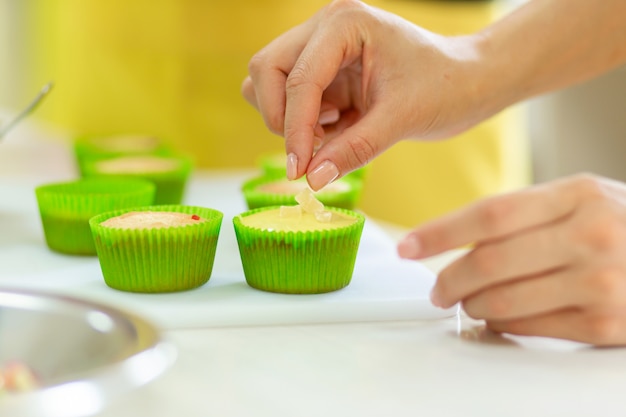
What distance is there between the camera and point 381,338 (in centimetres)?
110

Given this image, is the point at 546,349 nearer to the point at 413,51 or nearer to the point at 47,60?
the point at 413,51

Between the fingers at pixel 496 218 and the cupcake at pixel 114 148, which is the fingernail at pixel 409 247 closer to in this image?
the fingers at pixel 496 218

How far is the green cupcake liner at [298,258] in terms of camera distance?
1.23 meters

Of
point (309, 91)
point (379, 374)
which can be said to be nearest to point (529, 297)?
point (379, 374)

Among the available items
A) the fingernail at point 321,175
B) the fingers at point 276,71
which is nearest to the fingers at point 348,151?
the fingernail at point 321,175

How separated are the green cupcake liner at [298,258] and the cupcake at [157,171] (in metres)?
0.56

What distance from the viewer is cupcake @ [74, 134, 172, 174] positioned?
6.63 feet

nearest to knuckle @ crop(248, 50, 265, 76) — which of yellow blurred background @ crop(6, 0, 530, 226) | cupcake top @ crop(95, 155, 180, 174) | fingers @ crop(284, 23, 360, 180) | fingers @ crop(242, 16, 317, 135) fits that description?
fingers @ crop(242, 16, 317, 135)

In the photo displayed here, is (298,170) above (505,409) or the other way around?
above

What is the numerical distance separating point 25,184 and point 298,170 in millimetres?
983

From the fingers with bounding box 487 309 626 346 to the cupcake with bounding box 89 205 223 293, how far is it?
0.44 m

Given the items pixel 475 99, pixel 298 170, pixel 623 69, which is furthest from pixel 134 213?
pixel 623 69

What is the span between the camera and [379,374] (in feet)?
3.14

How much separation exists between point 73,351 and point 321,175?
0.41 metres
